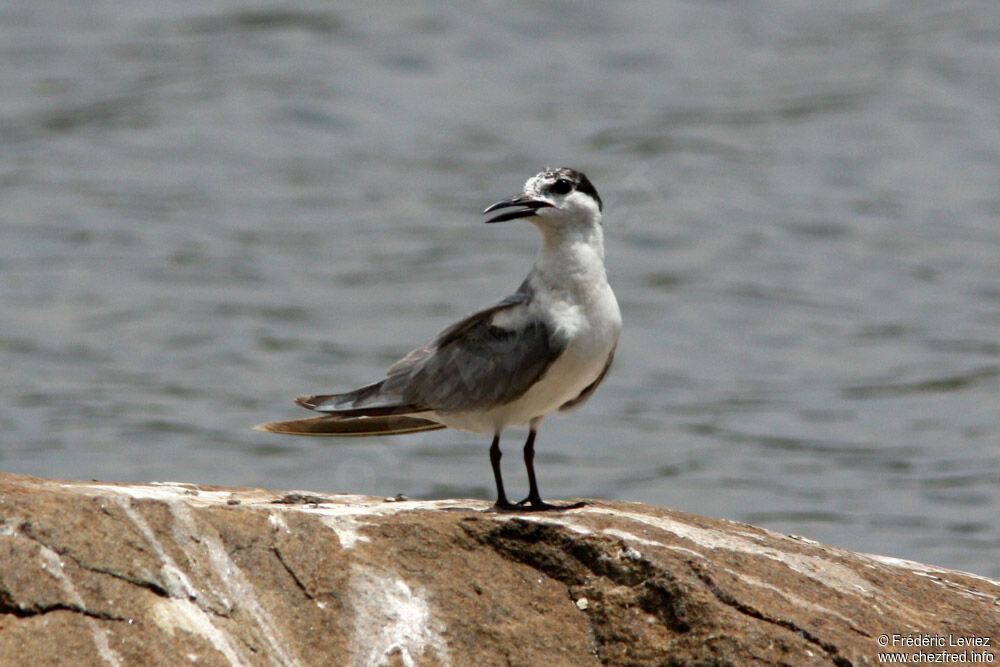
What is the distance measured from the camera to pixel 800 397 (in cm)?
1766

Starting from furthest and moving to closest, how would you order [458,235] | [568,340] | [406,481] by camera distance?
[458,235], [406,481], [568,340]

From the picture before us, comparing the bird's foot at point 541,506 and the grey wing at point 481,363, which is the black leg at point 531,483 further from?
the grey wing at point 481,363

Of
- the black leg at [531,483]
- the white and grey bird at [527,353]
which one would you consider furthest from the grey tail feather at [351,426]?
the black leg at [531,483]

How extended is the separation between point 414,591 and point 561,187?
7.69ft

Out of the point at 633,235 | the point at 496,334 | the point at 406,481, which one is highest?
the point at 496,334

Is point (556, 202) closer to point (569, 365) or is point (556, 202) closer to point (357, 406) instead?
point (569, 365)

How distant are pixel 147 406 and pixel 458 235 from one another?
242 inches

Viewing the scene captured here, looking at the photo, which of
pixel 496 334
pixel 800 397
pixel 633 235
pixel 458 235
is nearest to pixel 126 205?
pixel 458 235

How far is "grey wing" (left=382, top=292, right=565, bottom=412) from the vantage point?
7539 mm

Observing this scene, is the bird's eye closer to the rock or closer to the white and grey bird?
the white and grey bird

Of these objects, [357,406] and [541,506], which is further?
[357,406]

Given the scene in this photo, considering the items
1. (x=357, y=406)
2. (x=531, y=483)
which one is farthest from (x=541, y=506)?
(x=357, y=406)

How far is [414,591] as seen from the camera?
645 centimetres

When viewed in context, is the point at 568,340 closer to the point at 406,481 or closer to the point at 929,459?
the point at 406,481
